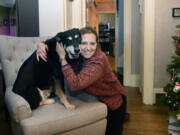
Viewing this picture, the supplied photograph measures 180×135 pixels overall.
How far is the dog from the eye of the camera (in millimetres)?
1482

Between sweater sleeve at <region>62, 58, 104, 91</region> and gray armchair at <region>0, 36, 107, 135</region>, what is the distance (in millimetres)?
187

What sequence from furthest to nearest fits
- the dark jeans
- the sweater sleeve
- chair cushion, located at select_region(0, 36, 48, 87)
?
chair cushion, located at select_region(0, 36, 48, 87)
the dark jeans
the sweater sleeve

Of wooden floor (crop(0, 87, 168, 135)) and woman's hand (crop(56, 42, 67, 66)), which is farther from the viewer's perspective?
wooden floor (crop(0, 87, 168, 135))

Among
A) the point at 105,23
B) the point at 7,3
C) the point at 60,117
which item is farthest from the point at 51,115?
the point at 105,23

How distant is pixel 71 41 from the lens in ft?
4.88

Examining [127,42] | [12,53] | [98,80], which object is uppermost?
[127,42]

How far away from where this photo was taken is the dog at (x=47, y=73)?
4.86 feet

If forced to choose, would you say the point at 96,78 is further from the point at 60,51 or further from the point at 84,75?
the point at 60,51

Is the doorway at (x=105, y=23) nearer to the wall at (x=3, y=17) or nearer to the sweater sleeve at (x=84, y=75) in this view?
the wall at (x=3, y=17)

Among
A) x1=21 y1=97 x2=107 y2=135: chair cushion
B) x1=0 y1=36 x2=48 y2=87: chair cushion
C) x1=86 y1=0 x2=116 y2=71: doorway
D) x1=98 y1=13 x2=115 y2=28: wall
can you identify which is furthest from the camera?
x1=98 y1=13 x2=115 y2=28: wall

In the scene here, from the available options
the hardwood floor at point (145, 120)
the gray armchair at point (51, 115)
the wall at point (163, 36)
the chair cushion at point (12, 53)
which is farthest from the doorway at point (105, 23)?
the gray armchair at point (51, 115)

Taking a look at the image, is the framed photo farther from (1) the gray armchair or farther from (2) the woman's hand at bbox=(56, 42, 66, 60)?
(2) the woman's hand at bbox=(56, 42, 66, 60)

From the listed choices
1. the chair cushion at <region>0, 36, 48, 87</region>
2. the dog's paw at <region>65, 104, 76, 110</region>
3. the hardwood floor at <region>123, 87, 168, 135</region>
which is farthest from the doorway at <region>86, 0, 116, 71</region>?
the dog's paw at <region>65, 104, 76, 110</region>

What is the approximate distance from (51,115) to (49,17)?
150cm
